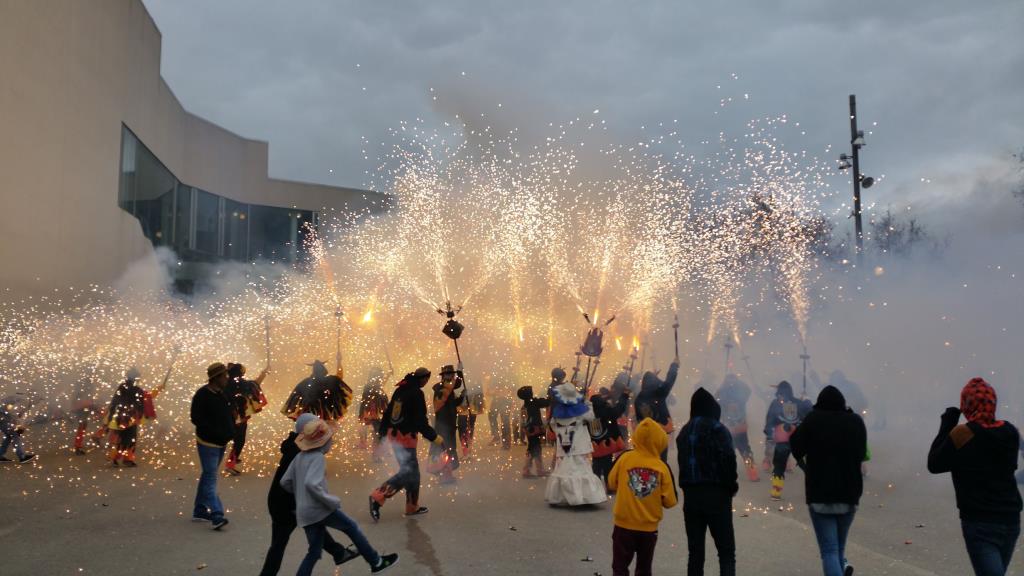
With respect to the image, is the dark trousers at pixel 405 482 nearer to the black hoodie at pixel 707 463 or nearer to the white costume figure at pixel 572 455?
the white costume figure at pixel 572 455

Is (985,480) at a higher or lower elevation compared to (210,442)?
higher

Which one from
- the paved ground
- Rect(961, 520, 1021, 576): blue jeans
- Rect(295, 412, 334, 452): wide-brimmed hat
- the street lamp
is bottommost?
the paved ground

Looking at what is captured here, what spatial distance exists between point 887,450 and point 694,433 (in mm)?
9871

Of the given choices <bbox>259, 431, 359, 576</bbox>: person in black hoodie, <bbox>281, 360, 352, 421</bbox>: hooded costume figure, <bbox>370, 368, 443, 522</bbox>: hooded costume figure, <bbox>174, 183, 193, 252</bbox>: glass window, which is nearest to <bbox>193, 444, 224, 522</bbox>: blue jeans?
<bbox>370, 368, 443, 522</bbox>: hooded costume figure

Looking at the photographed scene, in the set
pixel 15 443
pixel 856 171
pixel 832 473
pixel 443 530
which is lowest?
pixel 443 530

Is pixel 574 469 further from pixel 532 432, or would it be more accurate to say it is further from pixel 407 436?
pixel 532 432

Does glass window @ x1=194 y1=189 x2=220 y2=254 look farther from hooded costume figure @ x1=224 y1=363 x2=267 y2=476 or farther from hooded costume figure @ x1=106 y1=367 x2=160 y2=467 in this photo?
hooded costume figure @ x1=224 y1=363 x2=267 y2=476

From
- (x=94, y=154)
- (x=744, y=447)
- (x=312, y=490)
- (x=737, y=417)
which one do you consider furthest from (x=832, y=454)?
(x=94, y=154)

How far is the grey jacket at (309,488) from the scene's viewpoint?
17.4 feet

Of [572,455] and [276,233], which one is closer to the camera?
[572,455]

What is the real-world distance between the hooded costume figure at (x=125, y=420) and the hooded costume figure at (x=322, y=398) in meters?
2.21

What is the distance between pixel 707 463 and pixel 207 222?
25810 mm

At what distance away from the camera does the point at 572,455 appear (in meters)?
8.76

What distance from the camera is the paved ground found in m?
6.16
